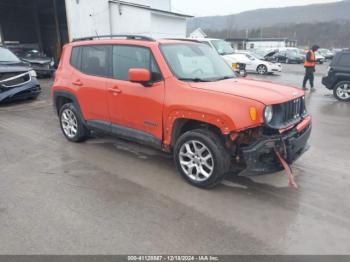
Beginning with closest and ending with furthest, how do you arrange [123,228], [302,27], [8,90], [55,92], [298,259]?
[298,259] → [123,228] → [55,92] → [8,90] → [302,27]

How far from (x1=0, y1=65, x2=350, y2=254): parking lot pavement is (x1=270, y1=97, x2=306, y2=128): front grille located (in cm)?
88

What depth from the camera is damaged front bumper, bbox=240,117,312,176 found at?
149 inches

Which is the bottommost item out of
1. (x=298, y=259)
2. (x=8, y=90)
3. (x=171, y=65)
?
(x=298, y=259)

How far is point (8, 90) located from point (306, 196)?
8710mm

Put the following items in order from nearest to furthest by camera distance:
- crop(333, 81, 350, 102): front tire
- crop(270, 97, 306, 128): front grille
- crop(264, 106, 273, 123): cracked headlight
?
crop(264, 106, 273, 123): cracked headlight < crop(270, 97, 306, 128): front grille < crop(333, 81, 350, 102): front tire

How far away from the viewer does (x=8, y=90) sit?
9.48m

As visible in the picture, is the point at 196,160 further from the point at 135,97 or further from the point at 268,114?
the point at 135,97

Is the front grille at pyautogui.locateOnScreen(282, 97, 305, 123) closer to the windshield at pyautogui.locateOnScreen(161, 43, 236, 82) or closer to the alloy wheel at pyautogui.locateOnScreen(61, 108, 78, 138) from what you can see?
the windshield at pyautogui.locateOnScreen(161, 43, 236, 82)

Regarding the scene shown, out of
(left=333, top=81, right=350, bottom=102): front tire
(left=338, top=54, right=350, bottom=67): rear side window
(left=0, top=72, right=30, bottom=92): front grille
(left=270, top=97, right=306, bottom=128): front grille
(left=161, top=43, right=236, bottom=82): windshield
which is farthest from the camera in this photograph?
(left=333, top=81, right=350, bottom=102): front tire

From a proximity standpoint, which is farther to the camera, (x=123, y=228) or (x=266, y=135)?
(x=266, y=135)

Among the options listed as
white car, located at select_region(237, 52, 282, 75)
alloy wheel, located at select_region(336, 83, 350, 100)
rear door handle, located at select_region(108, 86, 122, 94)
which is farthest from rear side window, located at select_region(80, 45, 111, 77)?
white car, located at select_region(237, 52, 282, 75)

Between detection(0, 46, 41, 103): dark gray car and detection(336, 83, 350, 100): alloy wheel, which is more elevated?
detection(0, 46, 41, 103): dark gray car

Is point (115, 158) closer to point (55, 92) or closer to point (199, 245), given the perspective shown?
point (55, 92)

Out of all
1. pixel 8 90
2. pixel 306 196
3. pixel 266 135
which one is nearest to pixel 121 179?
pixel 266 135
